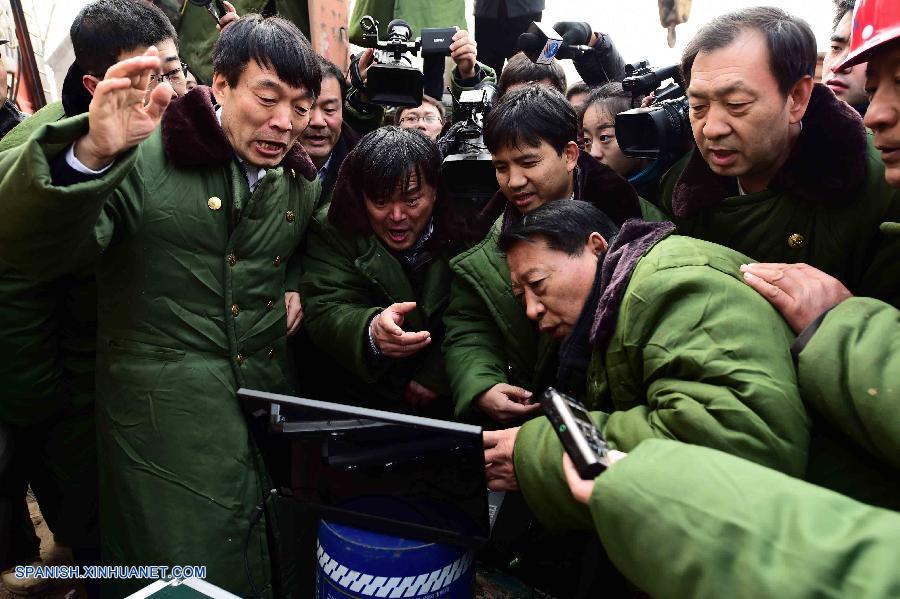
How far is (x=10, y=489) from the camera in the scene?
2553 mm

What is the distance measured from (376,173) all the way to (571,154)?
73 centimetres

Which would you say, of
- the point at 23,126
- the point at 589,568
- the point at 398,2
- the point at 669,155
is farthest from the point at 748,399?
the point at 398,2

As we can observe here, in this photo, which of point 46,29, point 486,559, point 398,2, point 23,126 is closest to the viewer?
point 23,126

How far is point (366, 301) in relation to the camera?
8.41ft

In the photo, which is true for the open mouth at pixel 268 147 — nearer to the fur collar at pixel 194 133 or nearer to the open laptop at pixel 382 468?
the fur collar at pixel 194 133

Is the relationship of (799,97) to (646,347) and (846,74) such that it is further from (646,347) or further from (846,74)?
(646,347)

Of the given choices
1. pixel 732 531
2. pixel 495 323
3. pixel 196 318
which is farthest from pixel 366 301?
pixel 732 531

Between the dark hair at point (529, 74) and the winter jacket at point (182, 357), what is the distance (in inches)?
69.8

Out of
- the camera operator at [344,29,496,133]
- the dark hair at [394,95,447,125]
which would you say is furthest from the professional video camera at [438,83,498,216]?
the dark hair at [394,95,447,125]

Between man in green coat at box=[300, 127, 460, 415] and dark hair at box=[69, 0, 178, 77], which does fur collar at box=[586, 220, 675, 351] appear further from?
dark hair at box=[69, 0, 178, 77]

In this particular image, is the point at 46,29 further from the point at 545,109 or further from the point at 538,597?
the point at 538,597

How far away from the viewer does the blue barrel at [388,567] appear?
1.52 meters

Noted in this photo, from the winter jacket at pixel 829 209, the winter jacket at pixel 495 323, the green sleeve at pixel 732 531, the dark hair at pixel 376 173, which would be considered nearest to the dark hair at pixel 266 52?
the dark hair at pixel 376 173

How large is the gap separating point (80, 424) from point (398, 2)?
9.01 feet
